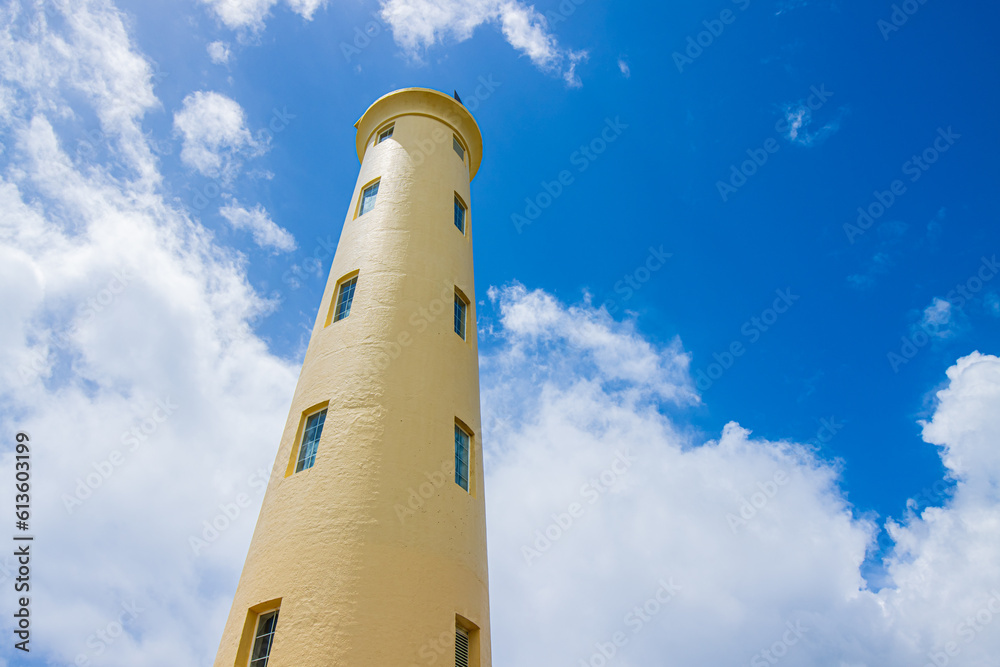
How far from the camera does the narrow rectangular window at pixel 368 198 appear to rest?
1897 centimetres

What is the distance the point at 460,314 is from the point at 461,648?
842 centimetres

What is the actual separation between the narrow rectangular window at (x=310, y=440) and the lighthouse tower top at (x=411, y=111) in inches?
465

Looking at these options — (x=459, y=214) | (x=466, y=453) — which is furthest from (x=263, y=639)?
(x=459, y=214)

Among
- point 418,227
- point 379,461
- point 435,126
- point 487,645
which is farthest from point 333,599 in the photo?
point 435,126

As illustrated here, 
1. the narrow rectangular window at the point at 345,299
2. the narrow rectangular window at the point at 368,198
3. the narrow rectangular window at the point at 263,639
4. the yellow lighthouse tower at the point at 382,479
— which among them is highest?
the narrow rectangular window at the point at 368,198

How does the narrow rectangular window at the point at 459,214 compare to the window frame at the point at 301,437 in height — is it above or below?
above

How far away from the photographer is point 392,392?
532 inches

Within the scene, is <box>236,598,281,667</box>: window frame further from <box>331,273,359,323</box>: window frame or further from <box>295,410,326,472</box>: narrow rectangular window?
<box>331,273,359,323</box>: window frame

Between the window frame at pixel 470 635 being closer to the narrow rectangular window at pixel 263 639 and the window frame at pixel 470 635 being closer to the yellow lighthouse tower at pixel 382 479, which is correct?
the yellow lighthouse tower at pixel 382 479

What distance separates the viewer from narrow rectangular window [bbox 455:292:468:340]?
16.8m

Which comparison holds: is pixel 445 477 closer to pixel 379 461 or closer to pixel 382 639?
pixel 379 461

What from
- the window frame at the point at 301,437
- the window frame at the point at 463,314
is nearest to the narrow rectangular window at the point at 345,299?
the window frame at the point at 463,314

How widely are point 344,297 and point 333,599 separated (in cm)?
816

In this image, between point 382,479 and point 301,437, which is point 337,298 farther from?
point 382,479
